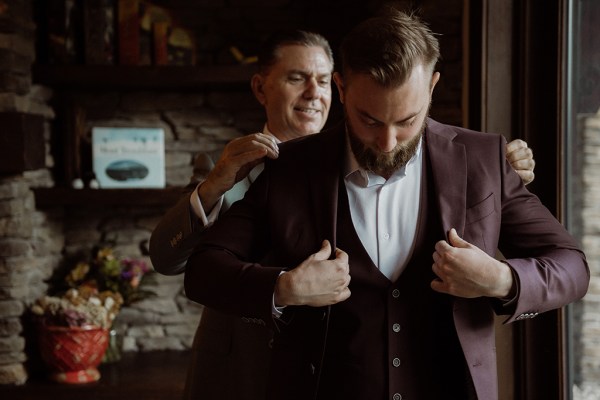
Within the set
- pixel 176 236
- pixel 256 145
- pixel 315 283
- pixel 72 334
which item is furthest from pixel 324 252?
pixel 72 334

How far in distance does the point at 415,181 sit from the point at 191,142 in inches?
129

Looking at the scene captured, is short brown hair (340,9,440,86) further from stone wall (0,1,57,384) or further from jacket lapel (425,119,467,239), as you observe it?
stone wall (0,1,57,384)

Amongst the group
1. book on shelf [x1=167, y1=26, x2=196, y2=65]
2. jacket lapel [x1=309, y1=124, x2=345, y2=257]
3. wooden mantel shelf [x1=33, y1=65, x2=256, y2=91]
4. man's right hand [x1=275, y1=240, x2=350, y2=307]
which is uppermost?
book on shelf [x1=167, y1=26, x2=196, y2=65]

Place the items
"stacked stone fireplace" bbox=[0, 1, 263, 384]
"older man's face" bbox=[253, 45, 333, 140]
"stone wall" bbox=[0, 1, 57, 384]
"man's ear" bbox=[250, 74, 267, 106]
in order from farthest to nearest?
"stacked stone fireplace" bbox=[0, 1, 263, 384] < "stone wall" bbox=[0, 1, 57, 384] < "man's ear" bbox=[250, 74, 267, 106] < "older man's face" bbox=[253, 45, 333, 140]

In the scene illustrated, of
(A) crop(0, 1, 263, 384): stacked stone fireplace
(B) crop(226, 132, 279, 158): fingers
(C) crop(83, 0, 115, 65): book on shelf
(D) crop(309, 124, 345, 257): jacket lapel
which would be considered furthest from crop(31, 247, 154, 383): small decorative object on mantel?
(D) crop(309, 124, 345, 257): jacket lapel

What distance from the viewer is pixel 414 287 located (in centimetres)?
150

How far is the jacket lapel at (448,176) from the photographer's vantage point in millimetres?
1491

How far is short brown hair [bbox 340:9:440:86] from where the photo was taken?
145 cm

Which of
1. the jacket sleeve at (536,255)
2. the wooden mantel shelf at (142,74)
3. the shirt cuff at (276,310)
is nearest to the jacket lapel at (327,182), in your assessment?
the shirt cuff at (276,310)

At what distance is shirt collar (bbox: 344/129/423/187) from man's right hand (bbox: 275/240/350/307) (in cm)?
19

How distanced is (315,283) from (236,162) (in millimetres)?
414

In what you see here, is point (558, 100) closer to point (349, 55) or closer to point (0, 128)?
point (349, 55)

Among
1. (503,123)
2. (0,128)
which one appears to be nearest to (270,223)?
(503,123)

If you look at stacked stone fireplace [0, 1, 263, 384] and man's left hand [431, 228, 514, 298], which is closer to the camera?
man's left hand [431, 228, 514, 298]
